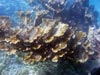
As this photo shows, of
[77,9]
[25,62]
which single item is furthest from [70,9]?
[25,62]

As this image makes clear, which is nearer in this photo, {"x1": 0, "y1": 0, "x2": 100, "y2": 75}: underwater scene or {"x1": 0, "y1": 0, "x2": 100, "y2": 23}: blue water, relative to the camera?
{"x1": 0, "y1": 0, "x2": 100, "y2": 75}: underwater scene

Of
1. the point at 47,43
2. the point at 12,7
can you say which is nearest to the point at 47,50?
the point at 47,43

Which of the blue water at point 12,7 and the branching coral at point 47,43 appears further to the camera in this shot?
the blue water at point 12,7

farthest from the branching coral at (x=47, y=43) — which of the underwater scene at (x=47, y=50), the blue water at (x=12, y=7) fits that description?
the blue water at (x=12, y=7)

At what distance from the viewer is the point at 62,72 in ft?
15.3

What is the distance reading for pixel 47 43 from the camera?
4.40m

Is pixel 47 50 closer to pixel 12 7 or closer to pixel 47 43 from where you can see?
pixel 47 43

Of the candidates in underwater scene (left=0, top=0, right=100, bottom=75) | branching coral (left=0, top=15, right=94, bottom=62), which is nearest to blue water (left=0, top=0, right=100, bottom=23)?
underwater scene (left=0, top=0, right=100, bottom=75)

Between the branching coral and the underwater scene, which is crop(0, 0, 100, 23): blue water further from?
the branching coral

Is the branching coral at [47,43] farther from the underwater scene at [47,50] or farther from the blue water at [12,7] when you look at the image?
the blue water at [12,7]

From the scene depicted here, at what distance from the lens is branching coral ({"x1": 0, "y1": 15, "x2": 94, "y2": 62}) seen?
431 cm

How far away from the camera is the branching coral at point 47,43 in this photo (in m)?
4.31

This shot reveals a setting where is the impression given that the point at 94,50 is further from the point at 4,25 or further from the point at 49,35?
the point at 4,25

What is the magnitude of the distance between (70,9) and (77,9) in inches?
17.8
